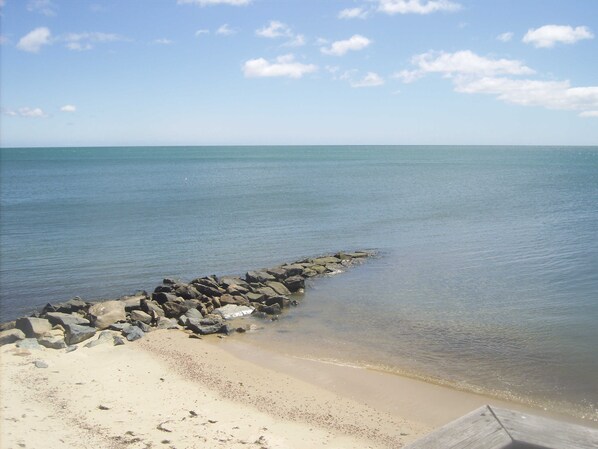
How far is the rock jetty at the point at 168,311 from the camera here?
15.6 metres

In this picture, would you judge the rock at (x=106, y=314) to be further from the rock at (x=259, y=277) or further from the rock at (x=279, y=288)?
the rock at (x=279, y=288)

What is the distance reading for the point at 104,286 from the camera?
22281 millimetres

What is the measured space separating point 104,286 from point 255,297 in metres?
6.86

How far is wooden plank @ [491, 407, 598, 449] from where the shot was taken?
8.66 feet

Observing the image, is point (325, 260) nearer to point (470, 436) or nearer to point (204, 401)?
point (204, 401)

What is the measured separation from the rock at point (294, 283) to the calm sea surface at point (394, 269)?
Result: 0.86 meters

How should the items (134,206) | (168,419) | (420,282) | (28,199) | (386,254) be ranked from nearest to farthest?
(168,419) → (420,282) → (386,254) → (134,206) → (28,199)

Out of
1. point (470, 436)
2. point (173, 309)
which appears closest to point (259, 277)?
point (173, 309)

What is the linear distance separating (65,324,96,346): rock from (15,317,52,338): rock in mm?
659

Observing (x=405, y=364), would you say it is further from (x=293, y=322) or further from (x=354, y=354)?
(x=293, y=322)

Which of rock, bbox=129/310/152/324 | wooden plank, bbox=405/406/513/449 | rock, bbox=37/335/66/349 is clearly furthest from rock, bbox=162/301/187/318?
wooden plank, bbox=405/406/513/449

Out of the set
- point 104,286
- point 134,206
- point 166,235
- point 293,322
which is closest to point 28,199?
point 134,206

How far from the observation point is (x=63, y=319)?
54.0ft

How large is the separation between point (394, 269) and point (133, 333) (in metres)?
12.1
